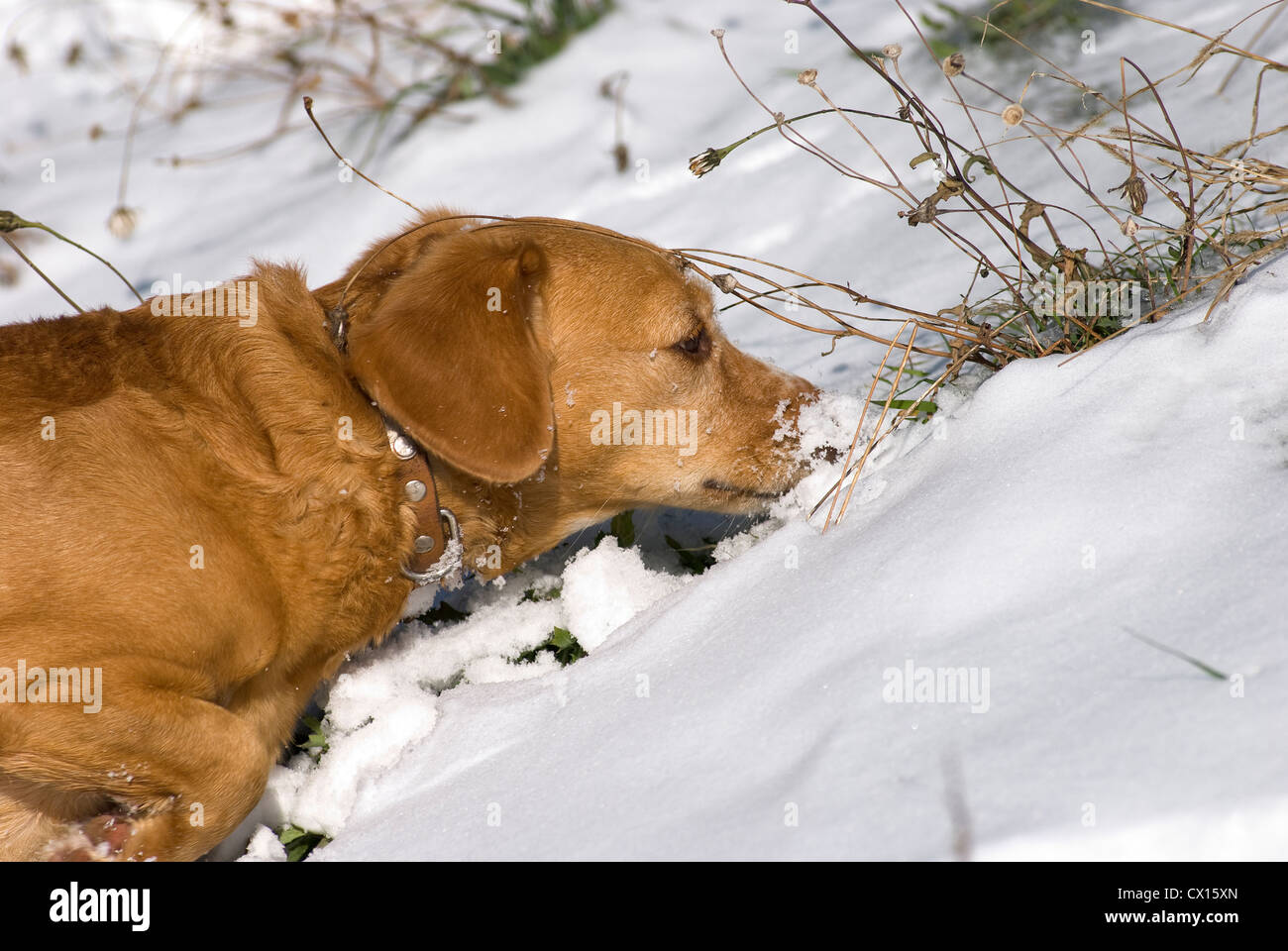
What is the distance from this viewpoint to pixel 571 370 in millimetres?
2947

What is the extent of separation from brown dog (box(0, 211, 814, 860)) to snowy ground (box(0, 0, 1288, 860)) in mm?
300

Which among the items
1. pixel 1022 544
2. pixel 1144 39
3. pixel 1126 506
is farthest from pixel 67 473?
pixel 1144 39

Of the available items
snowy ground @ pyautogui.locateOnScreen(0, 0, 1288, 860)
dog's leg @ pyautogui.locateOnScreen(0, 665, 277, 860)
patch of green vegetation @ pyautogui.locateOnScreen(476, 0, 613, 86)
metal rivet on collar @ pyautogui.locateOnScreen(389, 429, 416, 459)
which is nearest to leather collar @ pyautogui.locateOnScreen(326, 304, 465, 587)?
metal rivet on collar @ pyautogui.locateOnScreen(389, 429, 416, 459)

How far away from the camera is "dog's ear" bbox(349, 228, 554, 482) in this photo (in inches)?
102

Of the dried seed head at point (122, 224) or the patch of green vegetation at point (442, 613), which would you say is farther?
the dried seed head at point (122, 224)

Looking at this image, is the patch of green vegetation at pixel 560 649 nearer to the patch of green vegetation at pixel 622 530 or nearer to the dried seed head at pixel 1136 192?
the patch of green vegetation at pixel 622 530

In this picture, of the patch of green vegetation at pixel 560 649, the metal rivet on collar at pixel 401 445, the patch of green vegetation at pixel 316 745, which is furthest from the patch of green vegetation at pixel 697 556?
the patch of green vegetation at pixel 316 745

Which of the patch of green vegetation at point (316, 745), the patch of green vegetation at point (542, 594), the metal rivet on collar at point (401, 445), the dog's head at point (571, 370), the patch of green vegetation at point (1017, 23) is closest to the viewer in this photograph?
the dog's head at point (571, 370)

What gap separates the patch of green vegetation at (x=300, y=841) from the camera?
8.85 ft

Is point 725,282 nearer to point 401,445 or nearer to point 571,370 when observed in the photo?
point 571,370

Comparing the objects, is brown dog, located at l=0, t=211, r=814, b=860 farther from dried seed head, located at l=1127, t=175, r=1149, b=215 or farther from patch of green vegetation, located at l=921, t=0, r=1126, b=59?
patch of green vegetation, located at l=921, t=0, r=1126, b=59

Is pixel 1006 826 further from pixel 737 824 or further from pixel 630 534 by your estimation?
pixel 630 534

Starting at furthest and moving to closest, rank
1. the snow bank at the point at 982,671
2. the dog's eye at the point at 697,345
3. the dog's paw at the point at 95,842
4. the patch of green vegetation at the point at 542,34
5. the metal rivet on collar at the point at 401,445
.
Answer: the patch of green vegetation at the point at 542,34
the dog's eye at the point at 697,345
the metal rivet on collar at the point at 401,445
the dog's paw at the point at 95,842
the snow bank at the point at 982,671

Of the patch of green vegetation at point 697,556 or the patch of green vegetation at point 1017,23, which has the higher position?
the patch of green vegetation at point 1017,23
